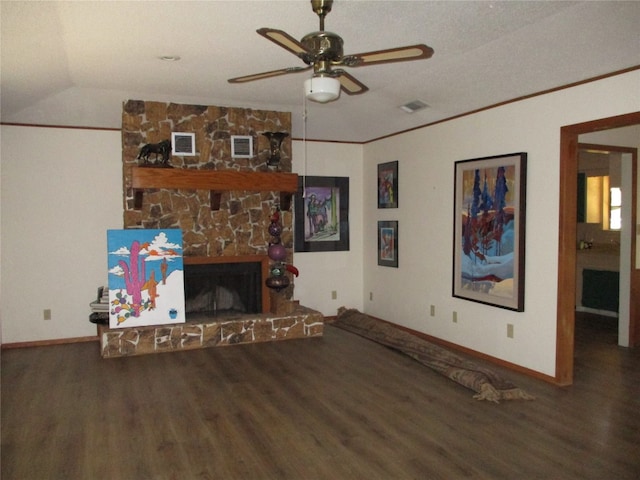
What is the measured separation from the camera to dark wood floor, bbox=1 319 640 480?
309cm

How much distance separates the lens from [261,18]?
11.5ft

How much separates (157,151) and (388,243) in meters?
3.16

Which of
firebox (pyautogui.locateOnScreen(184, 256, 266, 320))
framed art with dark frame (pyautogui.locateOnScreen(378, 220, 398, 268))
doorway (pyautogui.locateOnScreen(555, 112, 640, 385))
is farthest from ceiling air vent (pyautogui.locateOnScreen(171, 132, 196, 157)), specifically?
doorway (pyautogui.locateOnScreen(555, 112, 640, 385))

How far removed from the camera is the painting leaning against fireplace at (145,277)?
565 cm

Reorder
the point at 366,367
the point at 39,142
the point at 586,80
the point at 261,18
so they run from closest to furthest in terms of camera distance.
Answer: the point at 261,18
the point at 586,80
the point at 366,367
the point at 39,142

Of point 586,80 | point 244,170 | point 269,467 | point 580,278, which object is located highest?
point 586,80

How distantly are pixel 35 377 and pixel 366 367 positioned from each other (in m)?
3.09

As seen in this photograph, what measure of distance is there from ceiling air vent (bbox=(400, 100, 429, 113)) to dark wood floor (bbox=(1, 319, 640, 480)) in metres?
2.70

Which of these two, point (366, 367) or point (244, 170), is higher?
point (244, 170)

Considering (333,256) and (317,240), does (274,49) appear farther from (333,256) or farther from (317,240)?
(333,256)

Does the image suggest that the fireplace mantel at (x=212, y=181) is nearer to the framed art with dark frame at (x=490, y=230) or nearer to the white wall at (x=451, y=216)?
the white wall at (x=451, y=216)

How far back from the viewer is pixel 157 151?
5.62 metres

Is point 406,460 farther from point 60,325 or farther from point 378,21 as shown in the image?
→ point 60,325

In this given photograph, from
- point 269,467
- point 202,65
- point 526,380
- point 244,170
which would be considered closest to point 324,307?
point 244,170
